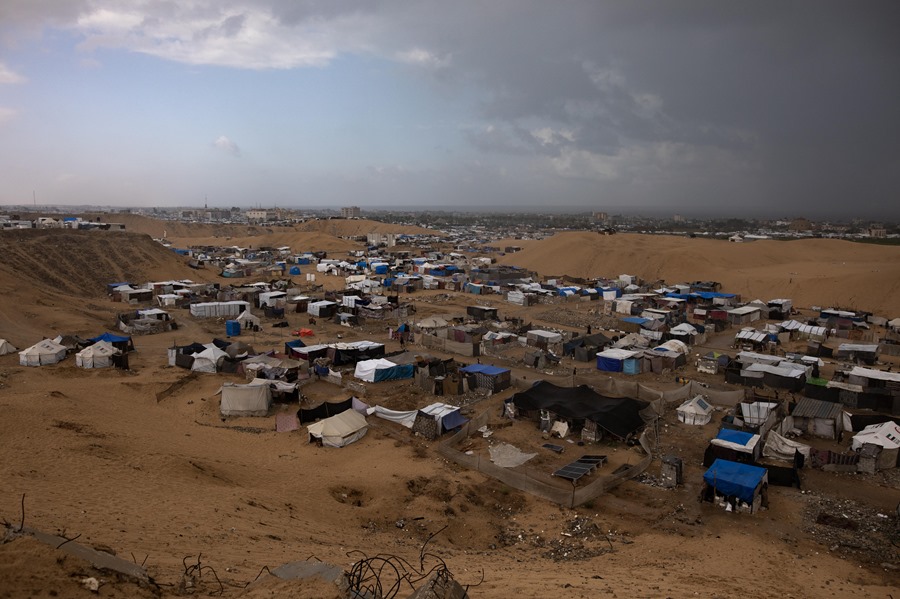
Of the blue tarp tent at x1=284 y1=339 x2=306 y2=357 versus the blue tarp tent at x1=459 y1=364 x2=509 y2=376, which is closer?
the blue tarp tent at x1=459 y1=364 x2=509 y2=376

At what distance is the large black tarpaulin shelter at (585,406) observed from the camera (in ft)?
58.8

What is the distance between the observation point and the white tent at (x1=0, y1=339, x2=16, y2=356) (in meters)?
26.0

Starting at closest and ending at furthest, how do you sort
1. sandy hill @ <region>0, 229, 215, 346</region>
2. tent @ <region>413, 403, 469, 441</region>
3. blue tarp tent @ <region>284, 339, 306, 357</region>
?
tent @ <region>413, 403, 469, 441</region>, blue tarp tent @ <region>284, 339, 306, 357</region>, sandy hill @ <region>0, 229, 215, 346</region>

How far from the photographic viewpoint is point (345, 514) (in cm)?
1284

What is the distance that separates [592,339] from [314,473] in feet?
62.6

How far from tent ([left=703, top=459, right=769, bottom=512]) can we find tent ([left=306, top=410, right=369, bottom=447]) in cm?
1073

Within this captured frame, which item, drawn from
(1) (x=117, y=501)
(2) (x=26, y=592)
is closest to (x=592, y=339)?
(1) (x=117, y=501)

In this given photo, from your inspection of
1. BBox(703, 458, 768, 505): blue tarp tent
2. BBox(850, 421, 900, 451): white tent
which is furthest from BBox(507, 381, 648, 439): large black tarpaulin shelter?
BBox(850, 421, 900, 451): white tent

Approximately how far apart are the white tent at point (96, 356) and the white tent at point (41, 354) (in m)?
1.26

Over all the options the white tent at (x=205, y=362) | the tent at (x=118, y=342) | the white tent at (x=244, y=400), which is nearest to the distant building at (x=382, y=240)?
the tent at (x=118, y=342)

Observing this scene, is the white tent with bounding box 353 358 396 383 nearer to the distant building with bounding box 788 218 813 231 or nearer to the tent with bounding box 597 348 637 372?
the tent with bounding box 597 348 637 372

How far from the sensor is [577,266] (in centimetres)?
6838

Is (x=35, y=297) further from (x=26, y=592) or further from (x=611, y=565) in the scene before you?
(x=611, y=565)

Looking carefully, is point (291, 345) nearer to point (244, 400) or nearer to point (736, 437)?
point (244, 400)
